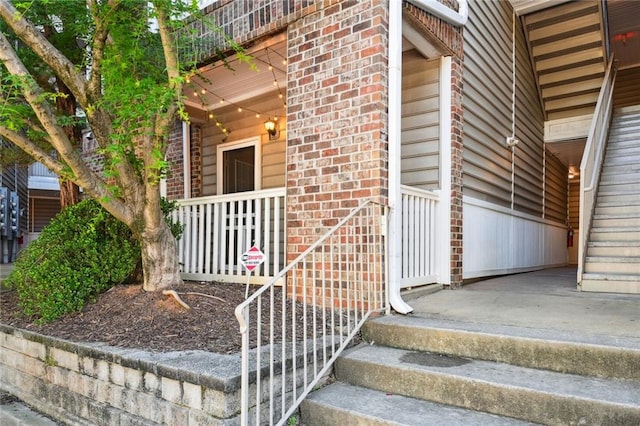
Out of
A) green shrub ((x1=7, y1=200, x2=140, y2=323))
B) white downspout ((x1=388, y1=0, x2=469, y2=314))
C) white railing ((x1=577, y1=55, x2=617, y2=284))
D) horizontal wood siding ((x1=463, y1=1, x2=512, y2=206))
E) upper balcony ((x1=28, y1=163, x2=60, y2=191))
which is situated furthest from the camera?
upper balcony ((x1=28, y1=163, x2=60, y2=191))

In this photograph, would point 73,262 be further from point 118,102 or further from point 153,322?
point 118,102

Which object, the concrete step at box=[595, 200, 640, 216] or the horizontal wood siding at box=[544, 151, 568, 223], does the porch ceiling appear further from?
the horizontal wood siding at box=[544, 151, 568, 223]

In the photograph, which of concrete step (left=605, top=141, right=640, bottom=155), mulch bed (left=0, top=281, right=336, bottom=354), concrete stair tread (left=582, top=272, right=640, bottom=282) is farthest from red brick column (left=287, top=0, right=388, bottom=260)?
concrete step (left=605, top=141, right=640, bottom=155)


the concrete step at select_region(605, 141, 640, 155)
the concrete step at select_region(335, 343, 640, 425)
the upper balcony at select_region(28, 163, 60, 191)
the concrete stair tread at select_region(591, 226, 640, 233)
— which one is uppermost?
the upper balcony at select_region(28, 163, 60, 191)

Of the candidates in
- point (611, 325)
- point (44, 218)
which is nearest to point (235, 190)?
point (611, 325)

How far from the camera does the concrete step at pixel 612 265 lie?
4.39 metres

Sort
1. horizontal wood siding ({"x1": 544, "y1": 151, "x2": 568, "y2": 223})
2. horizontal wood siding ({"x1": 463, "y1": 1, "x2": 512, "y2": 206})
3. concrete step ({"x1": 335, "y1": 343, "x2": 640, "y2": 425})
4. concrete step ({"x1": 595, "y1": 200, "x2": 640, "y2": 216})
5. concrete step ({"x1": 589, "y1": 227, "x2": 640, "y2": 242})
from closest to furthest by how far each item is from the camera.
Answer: concrete step ({"x1": 335, "y1": 343, "x2": 640, "y2": 425}), horizontal wood siding ({"x1": 463, "y1": 1, "x2": 512, "y2": 206}), concrete step ({"x1": 589, "y1": 227, "x2": 640, "y2": 242}), concrete step ({"x1": 595, "y1": 200, "x2": 640, "y2": 216}), horizontal wood siding ({"x1": 544, "y1": 151, "x2": 568, "y2": 223})

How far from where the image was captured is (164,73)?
3.90 meters

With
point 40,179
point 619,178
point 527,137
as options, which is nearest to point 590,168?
point 619,178

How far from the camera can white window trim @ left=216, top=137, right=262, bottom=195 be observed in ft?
20.2

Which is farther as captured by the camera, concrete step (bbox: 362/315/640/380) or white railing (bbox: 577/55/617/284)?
white railing (bbox: 577/55/617/284)

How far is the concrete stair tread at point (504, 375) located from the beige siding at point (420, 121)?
2.17 m

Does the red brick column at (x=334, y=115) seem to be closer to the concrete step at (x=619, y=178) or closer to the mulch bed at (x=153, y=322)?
the mulch bed at (x=153, y=322)

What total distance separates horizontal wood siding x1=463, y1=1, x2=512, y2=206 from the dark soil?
2961 mm
